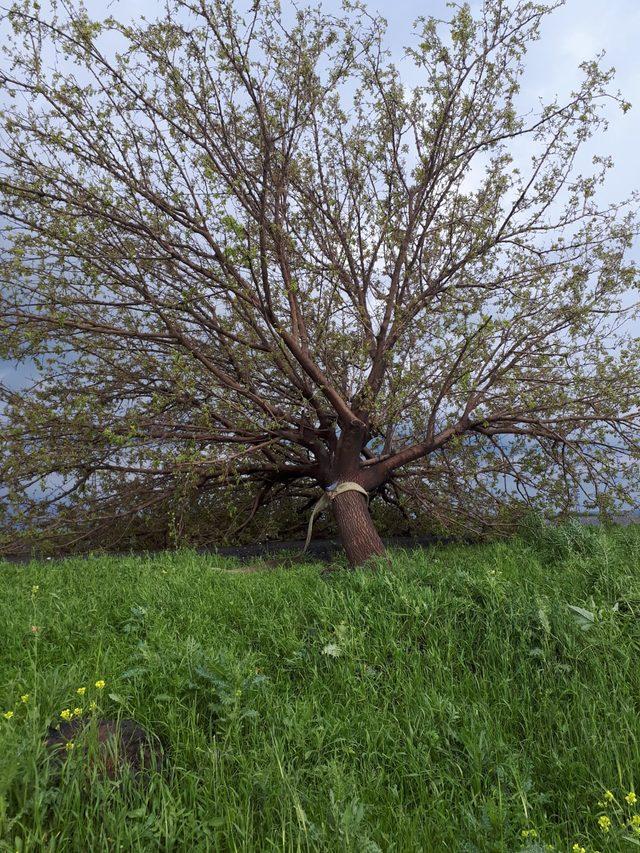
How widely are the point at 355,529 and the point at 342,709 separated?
4.64 meters

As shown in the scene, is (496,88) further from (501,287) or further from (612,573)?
(612,573)

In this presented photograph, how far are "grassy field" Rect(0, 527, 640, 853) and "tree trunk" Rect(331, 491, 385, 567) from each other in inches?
88.7

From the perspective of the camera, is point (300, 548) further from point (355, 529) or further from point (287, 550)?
point (355, 529)

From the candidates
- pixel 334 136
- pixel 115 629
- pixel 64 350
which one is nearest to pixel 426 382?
pixel 334 136

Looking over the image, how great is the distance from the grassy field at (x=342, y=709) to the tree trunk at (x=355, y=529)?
2.25 m

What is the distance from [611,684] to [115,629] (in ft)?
12.1

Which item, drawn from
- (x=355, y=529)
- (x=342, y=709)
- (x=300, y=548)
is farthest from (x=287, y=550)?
(x=342, y=709)

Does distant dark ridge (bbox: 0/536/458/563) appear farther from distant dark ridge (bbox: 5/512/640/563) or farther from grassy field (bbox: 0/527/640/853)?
grassy field (bbox: 0/527/640/853)

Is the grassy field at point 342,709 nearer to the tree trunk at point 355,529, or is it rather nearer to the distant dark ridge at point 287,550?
the tree trunk at point 355,529

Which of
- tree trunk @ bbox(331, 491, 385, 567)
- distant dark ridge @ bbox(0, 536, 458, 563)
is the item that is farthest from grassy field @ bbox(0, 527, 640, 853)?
distant dark ridge @ bbox(0, 536, 458, 563)

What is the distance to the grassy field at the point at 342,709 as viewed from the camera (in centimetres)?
262

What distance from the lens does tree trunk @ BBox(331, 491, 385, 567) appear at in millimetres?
8211

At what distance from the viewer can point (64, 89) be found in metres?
7.43

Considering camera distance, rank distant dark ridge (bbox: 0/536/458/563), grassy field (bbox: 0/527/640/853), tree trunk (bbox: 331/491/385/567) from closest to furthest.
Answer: grassy field (bbox: 0/527/640/853) < tree trunk (bbox: 331/491/385/567) < distant dark ridge (bbox: 0/536/458/563)
